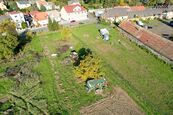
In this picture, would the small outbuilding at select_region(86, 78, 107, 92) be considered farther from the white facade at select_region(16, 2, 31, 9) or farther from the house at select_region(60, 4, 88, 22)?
the white facade at select_region(16, 2, 31, 9)

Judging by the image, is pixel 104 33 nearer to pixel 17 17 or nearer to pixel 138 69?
pixel 138 69

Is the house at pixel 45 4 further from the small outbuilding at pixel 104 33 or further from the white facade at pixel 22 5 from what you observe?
the small outbuilding at pixel 104 33

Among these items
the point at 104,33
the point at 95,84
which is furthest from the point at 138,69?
the point at 104,33

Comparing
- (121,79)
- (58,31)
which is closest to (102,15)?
(58,31)

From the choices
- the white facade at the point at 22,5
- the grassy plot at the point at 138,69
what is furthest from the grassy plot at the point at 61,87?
the white facade at the point at 22,5

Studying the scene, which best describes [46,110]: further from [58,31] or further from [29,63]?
[58,31]
